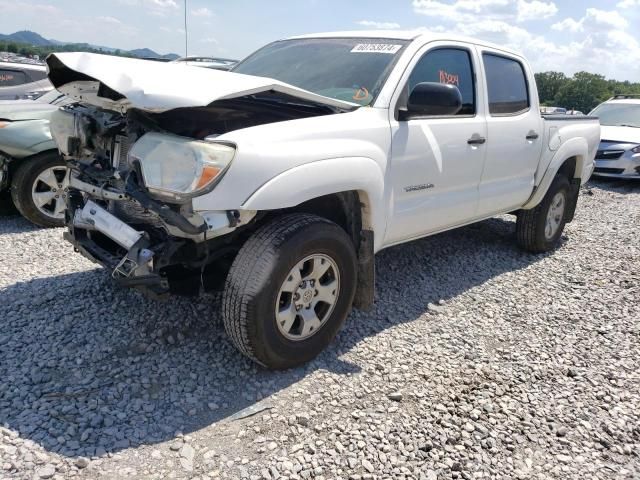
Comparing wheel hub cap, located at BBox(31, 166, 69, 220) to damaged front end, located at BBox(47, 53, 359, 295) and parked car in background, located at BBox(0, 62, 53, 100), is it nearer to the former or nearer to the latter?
damaged front end, located at BBox(47, 53, 359, 295)

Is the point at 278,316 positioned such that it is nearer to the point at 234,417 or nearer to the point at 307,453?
the point at 234,417

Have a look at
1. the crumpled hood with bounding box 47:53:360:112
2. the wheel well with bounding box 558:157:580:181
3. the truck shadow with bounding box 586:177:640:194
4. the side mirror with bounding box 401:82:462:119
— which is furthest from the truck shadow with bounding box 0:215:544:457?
the truck shadow with bounding box 586:177:640:194

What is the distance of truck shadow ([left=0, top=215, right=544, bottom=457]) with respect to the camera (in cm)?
255

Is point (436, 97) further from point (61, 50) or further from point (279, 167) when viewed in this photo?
point (61, 50)

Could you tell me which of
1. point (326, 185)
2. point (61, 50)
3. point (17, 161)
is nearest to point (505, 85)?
point (326, 185)

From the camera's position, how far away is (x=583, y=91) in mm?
77250

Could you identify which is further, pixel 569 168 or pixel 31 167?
pixel 569 168

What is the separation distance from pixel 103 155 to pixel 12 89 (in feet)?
22.4

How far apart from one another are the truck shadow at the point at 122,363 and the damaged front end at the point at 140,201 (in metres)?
0.49

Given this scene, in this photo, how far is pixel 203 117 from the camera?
3.37 m

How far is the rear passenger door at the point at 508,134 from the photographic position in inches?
170

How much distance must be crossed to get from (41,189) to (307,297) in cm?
Result: 381

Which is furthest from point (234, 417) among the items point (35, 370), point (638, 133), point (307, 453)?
point (638, 133)

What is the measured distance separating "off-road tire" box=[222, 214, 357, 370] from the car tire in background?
324 cm
